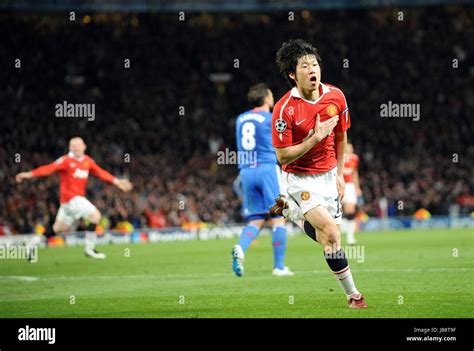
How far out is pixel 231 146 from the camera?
128 ft

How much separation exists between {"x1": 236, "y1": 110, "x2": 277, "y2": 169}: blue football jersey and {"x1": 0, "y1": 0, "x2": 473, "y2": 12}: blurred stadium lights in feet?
78.2

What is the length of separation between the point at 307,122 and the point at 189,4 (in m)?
29.7

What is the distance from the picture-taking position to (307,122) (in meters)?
9.12

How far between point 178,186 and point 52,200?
276 inches

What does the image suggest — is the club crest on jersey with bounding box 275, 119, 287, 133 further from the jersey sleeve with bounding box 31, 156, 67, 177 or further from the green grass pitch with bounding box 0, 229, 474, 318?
the jersey sleeve with bounding box 31, 156, 67, 177

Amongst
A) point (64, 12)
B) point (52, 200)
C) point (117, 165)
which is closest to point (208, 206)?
point (117, 165)

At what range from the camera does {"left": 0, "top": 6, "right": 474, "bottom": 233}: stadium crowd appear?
33312 mm

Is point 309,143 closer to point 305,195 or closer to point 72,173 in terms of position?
point 305,195
